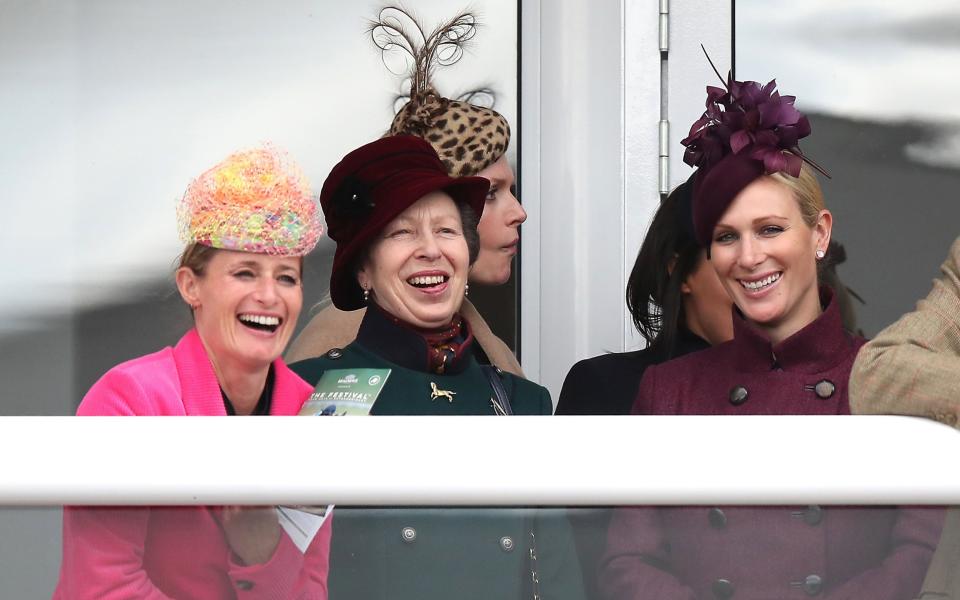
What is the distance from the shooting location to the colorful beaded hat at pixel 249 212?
6.91 feet

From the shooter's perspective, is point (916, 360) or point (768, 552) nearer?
point (768, 552)

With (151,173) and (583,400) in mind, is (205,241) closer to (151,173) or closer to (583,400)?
(583,400)

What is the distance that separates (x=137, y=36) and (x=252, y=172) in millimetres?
1414

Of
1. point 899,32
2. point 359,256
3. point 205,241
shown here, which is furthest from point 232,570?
point 899,32

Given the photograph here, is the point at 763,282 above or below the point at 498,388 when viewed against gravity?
above

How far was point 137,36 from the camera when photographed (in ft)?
11.2

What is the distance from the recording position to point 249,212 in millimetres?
2127

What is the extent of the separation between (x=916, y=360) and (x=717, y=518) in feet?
2.03

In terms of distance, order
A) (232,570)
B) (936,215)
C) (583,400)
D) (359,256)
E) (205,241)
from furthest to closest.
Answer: (936,215), (583,400), (359,256), (205,241), (232,570)

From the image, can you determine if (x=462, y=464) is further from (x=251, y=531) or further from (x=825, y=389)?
(x=825, y=389)

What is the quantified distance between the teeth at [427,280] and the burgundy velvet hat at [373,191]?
0.10m

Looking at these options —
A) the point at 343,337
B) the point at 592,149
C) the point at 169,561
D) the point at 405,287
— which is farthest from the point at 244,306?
the point at 592,149

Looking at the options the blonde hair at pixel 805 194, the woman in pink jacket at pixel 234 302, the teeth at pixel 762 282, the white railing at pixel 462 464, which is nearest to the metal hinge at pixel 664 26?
the blonde hair at pixel 805 194

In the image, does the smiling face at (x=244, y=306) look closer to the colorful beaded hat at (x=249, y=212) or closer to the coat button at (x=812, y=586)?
the colorful beaded hat at (x=249, y=212)
